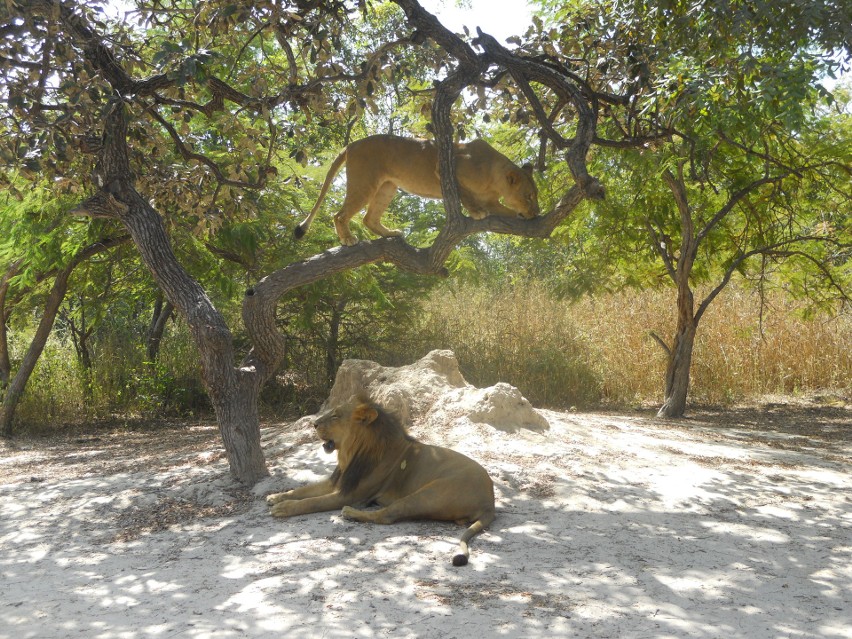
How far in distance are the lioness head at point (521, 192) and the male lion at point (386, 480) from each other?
8.97ft

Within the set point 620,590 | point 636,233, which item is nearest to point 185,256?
point 636,233

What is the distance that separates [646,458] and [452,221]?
278cm

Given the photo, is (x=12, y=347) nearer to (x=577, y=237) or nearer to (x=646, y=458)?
(x=577, y=237)

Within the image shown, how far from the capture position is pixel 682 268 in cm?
1133

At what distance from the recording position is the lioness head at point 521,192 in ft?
25.0

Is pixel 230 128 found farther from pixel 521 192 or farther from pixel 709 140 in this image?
pixel 709 140

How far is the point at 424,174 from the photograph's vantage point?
25.3 ft

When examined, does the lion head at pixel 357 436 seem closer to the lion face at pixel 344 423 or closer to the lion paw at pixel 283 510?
the lion face at pixel 344 423

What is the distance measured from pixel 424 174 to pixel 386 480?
3.20m

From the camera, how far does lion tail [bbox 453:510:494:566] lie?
4605 millimetres

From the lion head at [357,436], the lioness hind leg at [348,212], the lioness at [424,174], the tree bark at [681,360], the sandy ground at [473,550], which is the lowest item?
the sandy ground at [473,550]

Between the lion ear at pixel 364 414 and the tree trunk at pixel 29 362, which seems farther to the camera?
the tree trunk at pixel 29 362

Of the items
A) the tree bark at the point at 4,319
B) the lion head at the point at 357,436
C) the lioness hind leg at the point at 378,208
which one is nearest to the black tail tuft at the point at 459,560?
the lion head at the point at 357,436

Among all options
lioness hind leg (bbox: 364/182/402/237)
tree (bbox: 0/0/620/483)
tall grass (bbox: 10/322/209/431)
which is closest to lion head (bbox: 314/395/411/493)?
tree (bbox: 0/0/620/483)
